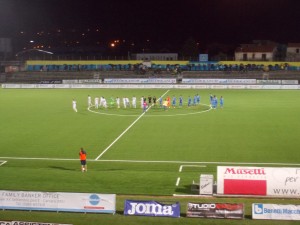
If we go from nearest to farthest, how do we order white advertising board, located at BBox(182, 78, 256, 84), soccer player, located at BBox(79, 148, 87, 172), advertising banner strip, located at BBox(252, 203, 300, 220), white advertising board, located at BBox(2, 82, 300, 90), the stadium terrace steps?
advertising banner strip, located at BBox(252, 203, 300, 220), soccer player, located at BBox(79, 148, 87, 172), white advertising board, located at BBox(2, 82, 300, 90), white advertising board, located at BBox(182, 78, 256, 84), the stadium terrace steps

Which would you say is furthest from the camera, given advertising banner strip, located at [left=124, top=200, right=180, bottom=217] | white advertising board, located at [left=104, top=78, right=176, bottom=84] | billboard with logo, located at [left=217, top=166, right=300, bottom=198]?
white advertising board, located at [left=104, top=78, right=176, bottom=84]

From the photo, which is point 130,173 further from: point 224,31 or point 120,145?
point 224,31

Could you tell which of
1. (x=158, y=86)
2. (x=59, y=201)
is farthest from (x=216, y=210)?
(x=158, y=86)

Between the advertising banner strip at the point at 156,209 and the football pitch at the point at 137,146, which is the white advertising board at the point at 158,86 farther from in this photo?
the advertising banner strip at the point at 156,209

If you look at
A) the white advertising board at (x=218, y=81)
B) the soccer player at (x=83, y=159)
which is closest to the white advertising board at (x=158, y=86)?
the white advertising board at (x=218, y=81)

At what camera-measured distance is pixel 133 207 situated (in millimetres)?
14070

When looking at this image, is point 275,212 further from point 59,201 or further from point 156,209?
point 59,201

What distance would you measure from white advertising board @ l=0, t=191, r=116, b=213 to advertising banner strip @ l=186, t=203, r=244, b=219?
249 cm

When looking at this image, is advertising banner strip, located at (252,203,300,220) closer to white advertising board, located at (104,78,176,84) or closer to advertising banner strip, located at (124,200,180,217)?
advertising banner strip, located at (124,200,180,217)

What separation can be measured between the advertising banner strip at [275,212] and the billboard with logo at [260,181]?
2322 millimetres

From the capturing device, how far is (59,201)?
567 inches

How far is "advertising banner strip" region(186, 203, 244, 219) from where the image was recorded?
1373 cm

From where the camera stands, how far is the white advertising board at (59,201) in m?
14.3

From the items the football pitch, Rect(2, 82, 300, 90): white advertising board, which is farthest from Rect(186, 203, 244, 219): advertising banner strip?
Rect(2, 82, 300, 90): white advertising board
